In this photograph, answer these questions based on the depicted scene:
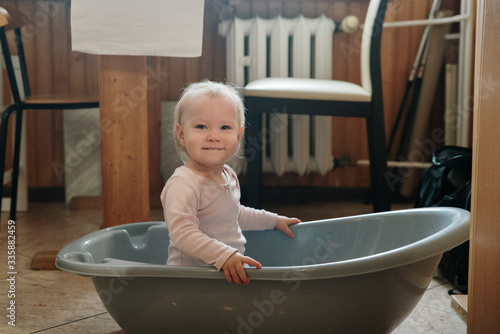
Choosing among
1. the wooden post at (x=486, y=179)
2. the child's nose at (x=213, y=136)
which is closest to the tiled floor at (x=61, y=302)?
the wooden post at (x=486, y=179)

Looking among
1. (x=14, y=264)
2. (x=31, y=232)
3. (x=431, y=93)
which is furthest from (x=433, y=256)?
(x=431, y=93)

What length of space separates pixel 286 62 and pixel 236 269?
4.79 feet

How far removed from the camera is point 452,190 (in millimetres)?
1491

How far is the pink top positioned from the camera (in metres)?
0.92

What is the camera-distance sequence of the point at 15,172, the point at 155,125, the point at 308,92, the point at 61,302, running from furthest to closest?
the point at 155,125 < the point at 15,172 < the point at 308,92 < the point at 61,302

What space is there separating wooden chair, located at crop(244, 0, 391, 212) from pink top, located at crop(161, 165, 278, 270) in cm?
63

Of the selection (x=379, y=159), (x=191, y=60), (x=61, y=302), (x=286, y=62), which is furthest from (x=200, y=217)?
(x=191, y=60)

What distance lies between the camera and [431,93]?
2311mm

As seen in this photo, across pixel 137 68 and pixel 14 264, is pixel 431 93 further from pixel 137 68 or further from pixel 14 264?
pixel 14 264

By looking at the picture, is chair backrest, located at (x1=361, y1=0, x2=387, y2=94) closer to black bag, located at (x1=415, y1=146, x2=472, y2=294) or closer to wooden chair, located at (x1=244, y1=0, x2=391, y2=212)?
wooden chair, located at (x1=244, y1=0, x2=391, y2=212)

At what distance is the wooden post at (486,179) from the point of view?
89 cm

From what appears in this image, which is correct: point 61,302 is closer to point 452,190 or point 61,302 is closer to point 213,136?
point 213,136

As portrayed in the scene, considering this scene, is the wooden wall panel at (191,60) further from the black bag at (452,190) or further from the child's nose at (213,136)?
the child's nose at (213,136)

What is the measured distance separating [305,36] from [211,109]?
1.29m
